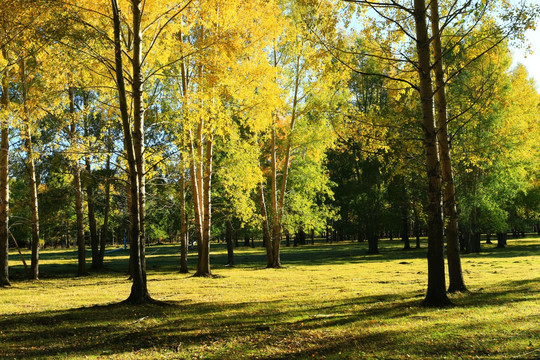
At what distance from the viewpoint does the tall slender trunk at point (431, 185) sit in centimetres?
796

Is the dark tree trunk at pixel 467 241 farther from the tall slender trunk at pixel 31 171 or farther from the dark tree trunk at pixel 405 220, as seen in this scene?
the tall slender trunk at pixel 31 171

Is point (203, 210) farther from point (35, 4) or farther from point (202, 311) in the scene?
point (35, 4)

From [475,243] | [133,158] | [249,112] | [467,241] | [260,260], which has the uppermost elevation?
[249,112]

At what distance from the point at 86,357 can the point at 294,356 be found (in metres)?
2.45

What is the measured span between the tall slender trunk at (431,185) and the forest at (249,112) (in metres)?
0.03

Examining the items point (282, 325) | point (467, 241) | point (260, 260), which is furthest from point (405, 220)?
point (282, 325)

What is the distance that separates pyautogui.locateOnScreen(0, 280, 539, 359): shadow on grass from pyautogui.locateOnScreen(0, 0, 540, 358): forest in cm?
105

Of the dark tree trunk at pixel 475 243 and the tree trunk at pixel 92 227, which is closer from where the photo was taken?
the tree trunk at pixel 92 227

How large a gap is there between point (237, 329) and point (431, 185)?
14.2 feet

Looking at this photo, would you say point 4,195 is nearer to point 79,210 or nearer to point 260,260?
point 79,210

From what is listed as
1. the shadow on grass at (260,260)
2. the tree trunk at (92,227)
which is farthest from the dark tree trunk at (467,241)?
the tree trunk at (92,227)

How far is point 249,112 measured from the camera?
15586 mm

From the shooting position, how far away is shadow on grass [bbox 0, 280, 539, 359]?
210 inches

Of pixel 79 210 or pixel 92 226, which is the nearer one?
pixel 79 210
